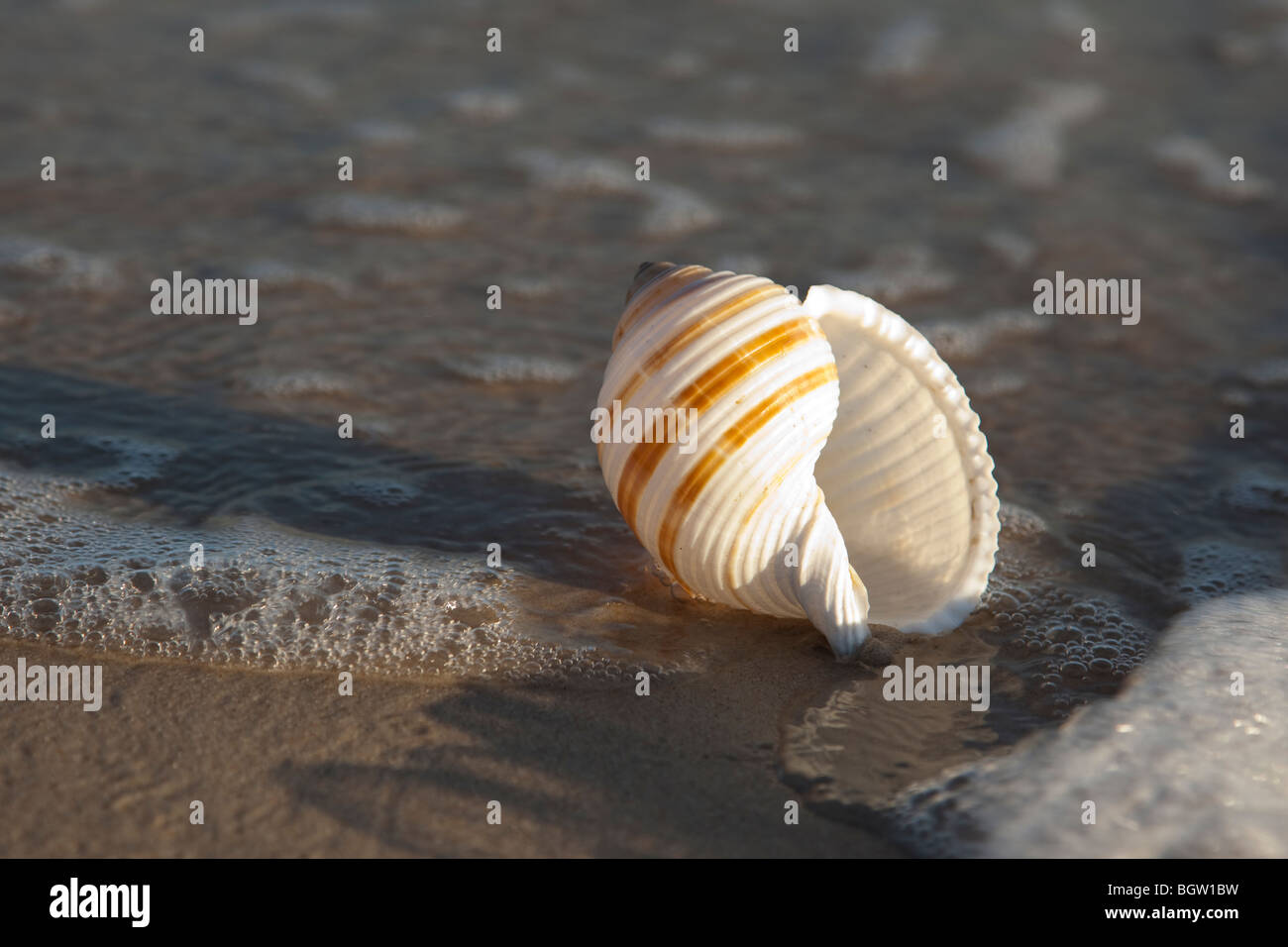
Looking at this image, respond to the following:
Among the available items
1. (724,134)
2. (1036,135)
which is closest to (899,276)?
(724,134)

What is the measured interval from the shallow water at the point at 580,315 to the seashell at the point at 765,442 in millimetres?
197

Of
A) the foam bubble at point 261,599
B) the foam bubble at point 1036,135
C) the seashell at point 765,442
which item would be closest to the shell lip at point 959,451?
the seashell at point 765,442

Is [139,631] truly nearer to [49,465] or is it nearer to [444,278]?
[49,465]

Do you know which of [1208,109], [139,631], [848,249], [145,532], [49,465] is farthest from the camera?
[1208,109]

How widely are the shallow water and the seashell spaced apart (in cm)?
20

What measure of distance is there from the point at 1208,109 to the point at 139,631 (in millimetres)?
5887

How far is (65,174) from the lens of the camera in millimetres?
5637

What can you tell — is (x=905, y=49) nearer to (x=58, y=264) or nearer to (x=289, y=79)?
(x=289, y=79)

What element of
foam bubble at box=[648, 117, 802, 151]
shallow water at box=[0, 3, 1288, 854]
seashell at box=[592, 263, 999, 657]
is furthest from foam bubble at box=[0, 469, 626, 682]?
foam bubble at box=[648, 117, 802, 151]

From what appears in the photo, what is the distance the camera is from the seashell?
2982mm

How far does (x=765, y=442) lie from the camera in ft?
9.82
